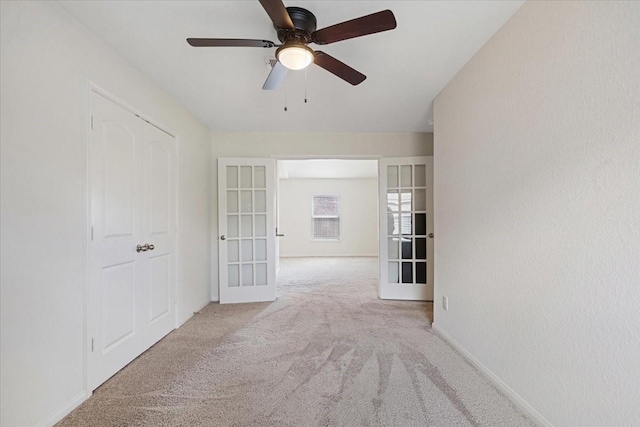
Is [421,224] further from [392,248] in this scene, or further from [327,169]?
[327,169]

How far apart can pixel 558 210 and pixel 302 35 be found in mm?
1625

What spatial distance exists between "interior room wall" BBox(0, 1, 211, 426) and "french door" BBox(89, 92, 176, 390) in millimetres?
127

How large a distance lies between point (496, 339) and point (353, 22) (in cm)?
211

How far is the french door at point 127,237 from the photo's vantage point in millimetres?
2064

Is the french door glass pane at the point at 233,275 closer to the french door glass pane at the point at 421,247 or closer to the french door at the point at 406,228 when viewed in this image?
the french door at the point at 406,228

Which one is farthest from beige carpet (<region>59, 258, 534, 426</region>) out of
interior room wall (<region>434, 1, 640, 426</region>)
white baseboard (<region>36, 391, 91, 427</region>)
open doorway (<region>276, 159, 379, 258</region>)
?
open doorway (<region>276, 159, 379, 258</region>)

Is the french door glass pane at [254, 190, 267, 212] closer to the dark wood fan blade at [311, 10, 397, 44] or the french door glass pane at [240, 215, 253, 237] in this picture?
the french door glass pane at [240, 215, 253, 237]

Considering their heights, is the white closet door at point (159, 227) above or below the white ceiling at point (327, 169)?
below

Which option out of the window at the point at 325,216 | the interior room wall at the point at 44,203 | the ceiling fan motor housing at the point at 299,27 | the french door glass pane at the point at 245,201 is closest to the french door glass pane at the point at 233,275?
the french door glass pane at the point at 245,201

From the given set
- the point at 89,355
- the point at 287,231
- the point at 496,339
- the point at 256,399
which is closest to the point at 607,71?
the point at 496,339

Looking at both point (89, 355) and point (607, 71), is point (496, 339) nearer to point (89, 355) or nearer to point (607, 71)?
point (607, 71)

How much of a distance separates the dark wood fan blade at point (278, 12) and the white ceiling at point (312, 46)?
24cm

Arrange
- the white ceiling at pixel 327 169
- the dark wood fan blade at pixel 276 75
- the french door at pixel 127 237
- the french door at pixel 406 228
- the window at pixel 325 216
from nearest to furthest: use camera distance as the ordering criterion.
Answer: the dark wood fan blade at pixel 276 75 → the french door at pixel 127 237 → the french door at pixel 406 228 → the white ceiling at pixel 327 169 → the window at pixel 325 216

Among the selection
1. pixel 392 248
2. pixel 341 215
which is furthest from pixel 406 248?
pixel 341 215
